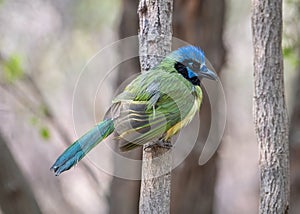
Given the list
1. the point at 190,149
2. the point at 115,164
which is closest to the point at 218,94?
the point at 190,149

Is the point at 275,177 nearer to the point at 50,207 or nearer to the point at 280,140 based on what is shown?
the point at 280,140

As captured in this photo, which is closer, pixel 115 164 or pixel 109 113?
pixel 109 113

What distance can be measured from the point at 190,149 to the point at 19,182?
173 cm

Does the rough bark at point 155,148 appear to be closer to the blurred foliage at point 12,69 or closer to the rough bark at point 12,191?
the rough bark at point 12,191

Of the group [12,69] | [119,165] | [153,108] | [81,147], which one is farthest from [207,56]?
[81,147]

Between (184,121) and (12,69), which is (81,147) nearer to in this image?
(184,121)

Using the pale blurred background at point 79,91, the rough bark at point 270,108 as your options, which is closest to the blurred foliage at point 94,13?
the pale blurred background at point 79,91

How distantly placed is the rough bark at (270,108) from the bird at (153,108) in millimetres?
390

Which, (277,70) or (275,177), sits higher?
(277,70)

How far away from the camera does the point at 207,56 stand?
6211 mm

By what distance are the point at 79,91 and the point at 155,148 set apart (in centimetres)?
458

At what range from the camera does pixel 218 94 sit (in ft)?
20.8

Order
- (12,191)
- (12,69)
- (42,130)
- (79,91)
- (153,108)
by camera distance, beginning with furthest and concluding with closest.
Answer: (79,91), (12,69), (42,130), (12,191), (153,108)

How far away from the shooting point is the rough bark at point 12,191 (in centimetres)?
496
